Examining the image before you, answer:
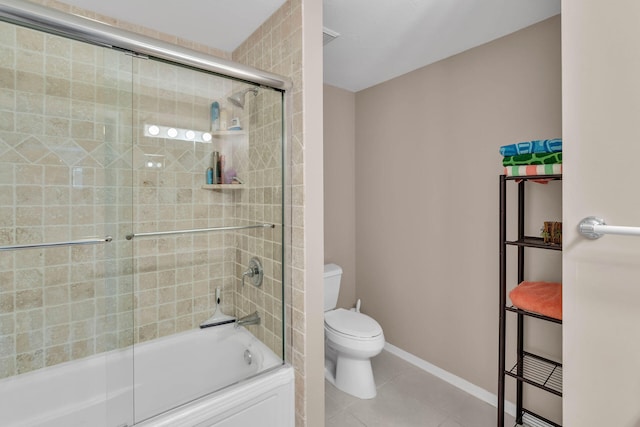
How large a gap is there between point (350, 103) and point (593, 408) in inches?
102

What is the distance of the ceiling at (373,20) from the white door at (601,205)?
683 millimetres

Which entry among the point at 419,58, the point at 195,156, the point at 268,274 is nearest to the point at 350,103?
the point at 419,58

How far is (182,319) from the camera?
1770mm

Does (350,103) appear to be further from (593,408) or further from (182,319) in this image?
(593,408)

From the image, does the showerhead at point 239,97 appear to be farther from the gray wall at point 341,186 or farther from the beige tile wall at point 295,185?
the gray wall at point 341,186

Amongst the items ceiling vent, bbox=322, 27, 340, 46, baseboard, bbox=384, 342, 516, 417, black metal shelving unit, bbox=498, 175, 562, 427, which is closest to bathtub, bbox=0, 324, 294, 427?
black metal shelving unit, bbox=498, 175, 562, 427

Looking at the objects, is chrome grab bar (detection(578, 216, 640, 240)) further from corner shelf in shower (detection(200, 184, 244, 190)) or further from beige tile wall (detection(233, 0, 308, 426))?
corner shelf in shower (detection(200, 184, 244, 190))

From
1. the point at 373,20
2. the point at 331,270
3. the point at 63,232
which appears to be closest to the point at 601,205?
the point at 373,20

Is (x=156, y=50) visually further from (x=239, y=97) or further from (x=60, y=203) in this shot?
(x=60, y=203)

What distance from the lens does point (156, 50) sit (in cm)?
120

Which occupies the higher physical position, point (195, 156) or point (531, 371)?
point (195, 156)

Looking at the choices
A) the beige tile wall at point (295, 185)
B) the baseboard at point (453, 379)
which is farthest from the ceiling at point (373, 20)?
the baseboard at point (453, 379)

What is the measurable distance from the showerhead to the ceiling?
456 mm

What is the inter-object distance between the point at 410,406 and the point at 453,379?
17.3 inches
